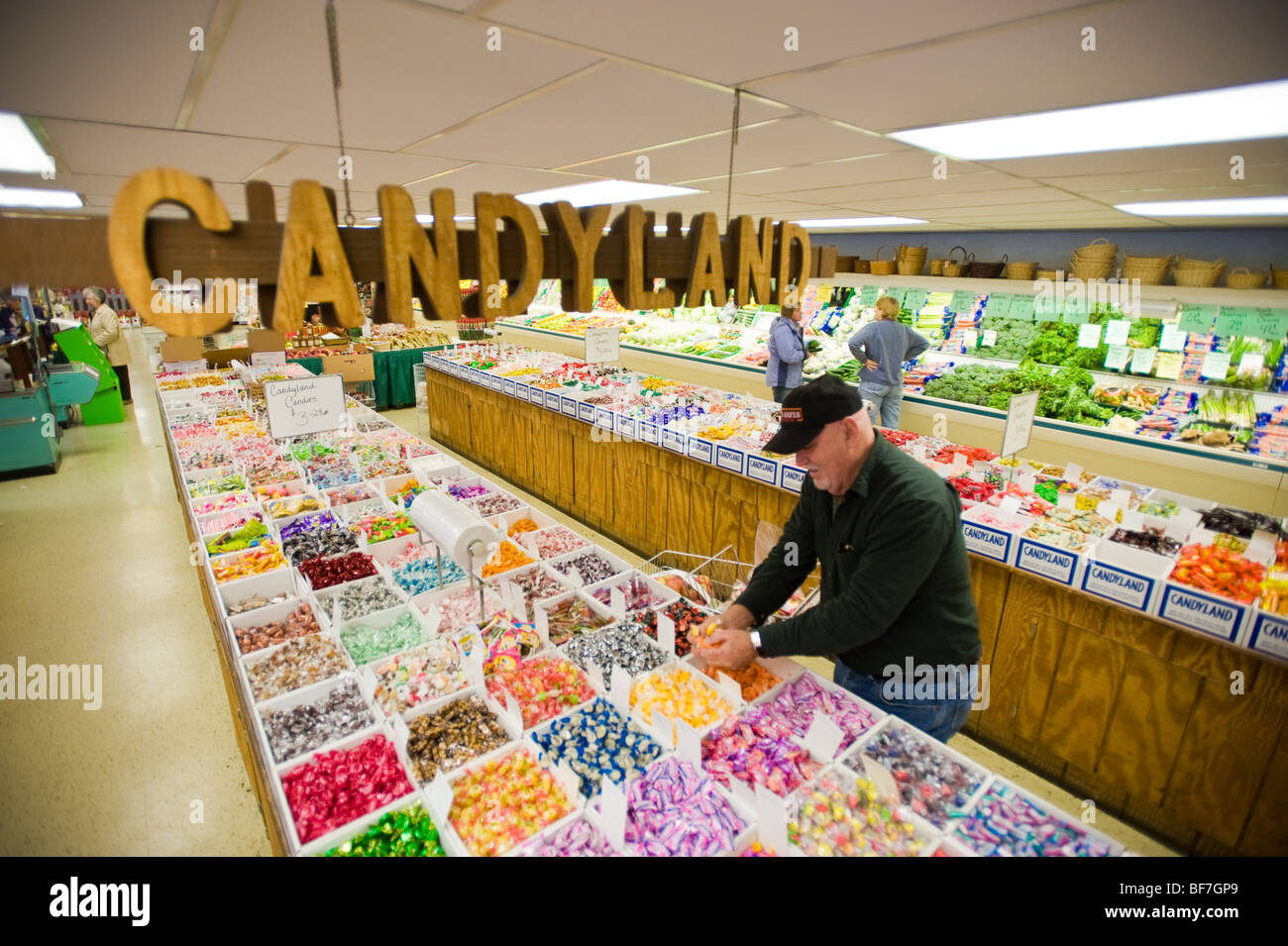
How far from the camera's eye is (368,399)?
10.3 metres

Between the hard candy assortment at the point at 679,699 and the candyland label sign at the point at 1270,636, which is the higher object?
the candyland label sign at the point at 1270,636

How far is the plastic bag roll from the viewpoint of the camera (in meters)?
2.51

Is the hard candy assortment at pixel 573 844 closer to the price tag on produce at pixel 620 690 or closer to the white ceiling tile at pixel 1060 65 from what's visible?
the price tag on produce at pixel 620 690

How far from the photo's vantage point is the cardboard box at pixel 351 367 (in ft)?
30.5

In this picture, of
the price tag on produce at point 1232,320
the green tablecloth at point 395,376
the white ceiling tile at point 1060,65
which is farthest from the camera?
the green tablecloth at point 395,376

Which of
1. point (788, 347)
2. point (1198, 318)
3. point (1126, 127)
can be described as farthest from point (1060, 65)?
point (1198, 318)

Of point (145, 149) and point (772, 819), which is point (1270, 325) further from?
point (145, 149)

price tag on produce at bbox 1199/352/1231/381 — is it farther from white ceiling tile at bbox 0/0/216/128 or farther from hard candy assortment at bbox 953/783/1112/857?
white ceiling tile at bbox 0/0/216/128

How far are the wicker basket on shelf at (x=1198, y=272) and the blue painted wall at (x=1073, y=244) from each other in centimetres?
50

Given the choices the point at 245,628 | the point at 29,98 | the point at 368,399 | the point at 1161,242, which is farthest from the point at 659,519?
the point at 368,399

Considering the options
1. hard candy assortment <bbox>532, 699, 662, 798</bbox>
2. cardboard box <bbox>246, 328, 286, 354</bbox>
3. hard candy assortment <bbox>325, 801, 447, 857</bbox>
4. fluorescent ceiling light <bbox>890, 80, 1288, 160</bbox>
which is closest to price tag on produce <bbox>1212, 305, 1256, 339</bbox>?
fluorescent ceiling light <bbox>890, 80, 1288, 160</bbox>

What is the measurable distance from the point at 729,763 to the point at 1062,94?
2.53 metres

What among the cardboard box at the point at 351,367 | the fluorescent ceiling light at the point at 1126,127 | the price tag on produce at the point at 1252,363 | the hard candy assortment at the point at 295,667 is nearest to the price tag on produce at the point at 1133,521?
the fluorescent ceiling light at the point at 1126,127
